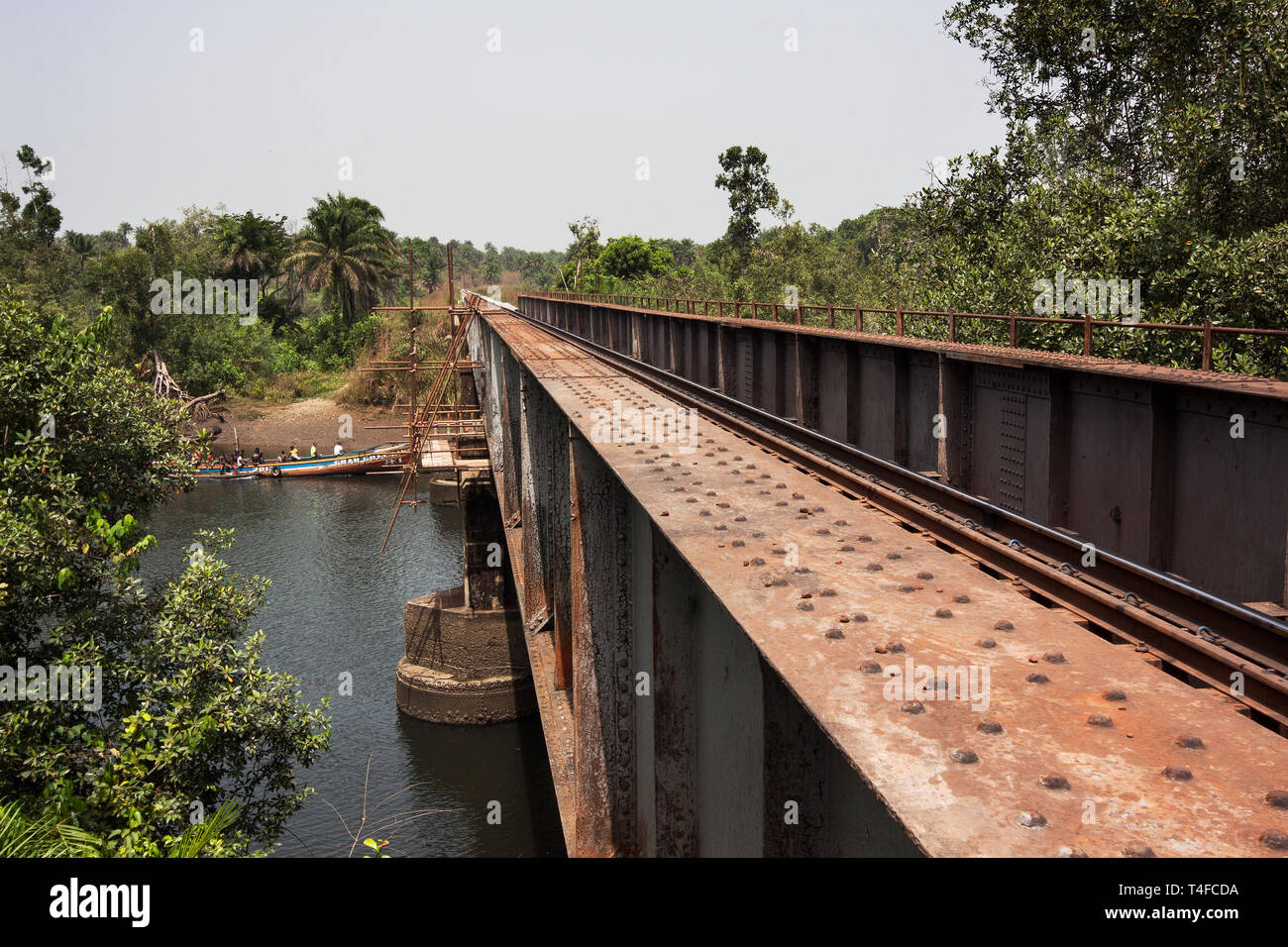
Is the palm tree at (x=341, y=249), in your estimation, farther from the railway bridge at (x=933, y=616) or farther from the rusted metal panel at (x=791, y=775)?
the rusted metal panel at (x=791, y=775)

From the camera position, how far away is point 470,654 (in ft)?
88.6

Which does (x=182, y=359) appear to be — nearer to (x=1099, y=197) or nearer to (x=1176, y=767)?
(x=1099, y=197)

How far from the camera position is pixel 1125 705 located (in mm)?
2859

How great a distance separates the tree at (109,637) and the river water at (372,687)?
12.6 feet

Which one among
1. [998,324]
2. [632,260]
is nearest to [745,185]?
[632,260]

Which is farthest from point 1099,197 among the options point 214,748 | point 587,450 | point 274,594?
point 274,594

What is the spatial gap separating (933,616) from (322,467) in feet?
190

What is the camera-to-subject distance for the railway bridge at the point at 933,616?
2449 millimetres

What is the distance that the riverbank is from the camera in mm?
67438

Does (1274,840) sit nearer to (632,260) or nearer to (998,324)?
(998,324)

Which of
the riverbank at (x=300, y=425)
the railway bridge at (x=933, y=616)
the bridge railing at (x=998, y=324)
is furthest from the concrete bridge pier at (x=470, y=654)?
the riverbank at (x=300, y=425)

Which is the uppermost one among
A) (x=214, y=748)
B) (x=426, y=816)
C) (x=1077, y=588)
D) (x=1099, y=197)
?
(x=1099, y=197)

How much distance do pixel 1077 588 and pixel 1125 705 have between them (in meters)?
2.34
